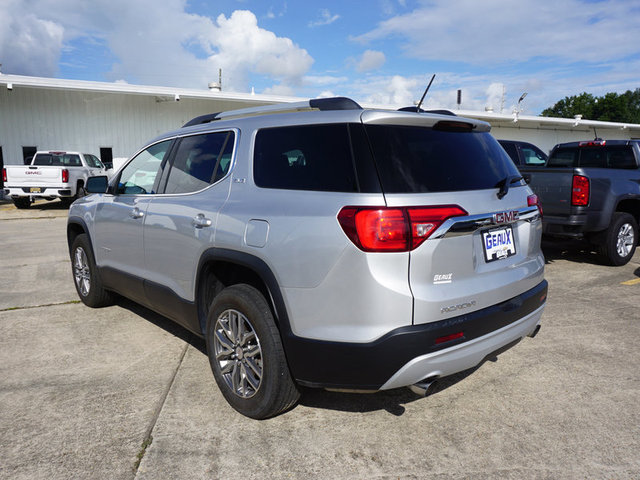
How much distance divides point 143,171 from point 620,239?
6560 mm

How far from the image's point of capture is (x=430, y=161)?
2.58 m

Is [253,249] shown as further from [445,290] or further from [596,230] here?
[596,230]

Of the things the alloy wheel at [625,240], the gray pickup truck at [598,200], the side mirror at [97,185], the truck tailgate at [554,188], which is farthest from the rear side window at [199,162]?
the alloy wheel at [625,240]

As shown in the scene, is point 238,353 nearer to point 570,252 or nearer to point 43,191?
point 570,252

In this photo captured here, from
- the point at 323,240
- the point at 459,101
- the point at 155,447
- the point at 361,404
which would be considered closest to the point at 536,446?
the point at 361,404

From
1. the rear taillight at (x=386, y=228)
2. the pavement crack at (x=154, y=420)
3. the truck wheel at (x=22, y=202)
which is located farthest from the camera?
the truck wheel at (x=22, y=202)

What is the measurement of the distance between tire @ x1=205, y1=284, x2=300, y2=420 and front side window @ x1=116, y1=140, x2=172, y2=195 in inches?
55.5

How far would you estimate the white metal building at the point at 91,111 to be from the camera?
715 inches

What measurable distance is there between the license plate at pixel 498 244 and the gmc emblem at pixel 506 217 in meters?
0.05

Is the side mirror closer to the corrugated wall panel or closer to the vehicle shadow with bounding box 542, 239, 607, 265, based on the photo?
the vehicle shadow with bounding box 542, 239, 607, 265

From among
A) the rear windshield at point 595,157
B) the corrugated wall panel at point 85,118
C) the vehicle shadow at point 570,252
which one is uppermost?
the corrugated wall panel at point 85,118

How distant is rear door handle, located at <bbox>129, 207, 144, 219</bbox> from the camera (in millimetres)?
3830

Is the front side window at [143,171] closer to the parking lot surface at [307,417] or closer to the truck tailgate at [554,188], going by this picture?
the parking lot surface at [307,417]

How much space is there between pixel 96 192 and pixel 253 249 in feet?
8.60
